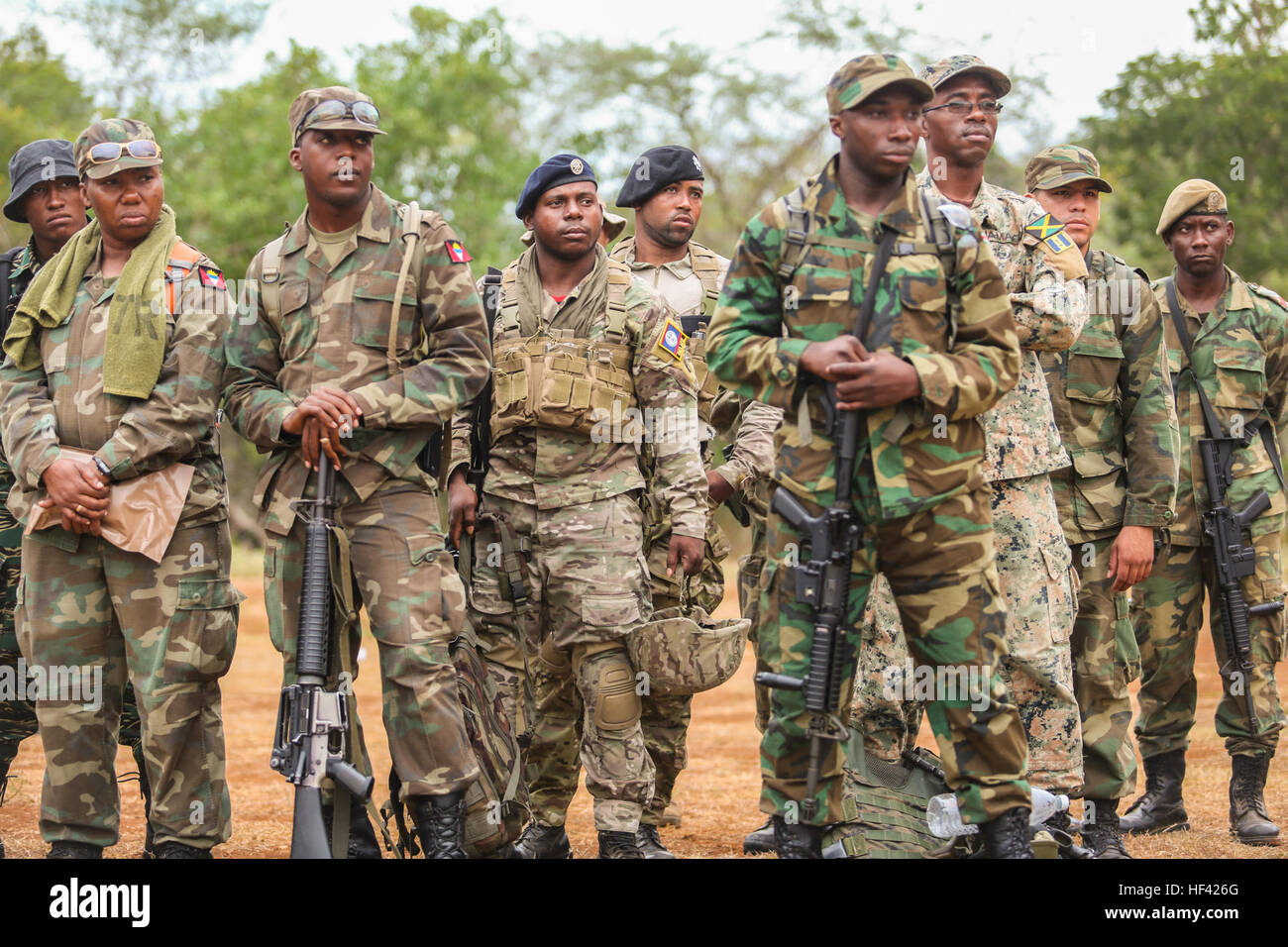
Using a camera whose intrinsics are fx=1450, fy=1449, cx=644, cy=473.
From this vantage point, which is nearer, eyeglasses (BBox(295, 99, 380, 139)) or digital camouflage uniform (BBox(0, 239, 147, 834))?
eyeglasses (BBox(295, 99, 380, 139))

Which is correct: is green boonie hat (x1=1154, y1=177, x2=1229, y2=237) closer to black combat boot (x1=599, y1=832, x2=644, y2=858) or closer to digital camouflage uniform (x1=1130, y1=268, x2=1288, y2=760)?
digital camouflage uniform (x1=1130, y1=268, x2=1288, y2=760)

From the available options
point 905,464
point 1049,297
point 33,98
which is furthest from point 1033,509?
point 33,98

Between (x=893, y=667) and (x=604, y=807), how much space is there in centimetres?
125

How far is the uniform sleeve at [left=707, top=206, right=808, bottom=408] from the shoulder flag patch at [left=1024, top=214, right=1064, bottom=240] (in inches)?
55.9

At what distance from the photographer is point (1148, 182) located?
56.5 ft

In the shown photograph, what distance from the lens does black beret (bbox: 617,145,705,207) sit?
22.9ft

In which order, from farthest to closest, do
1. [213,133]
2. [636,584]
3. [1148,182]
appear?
[213,133], [1148,182], [636,584]

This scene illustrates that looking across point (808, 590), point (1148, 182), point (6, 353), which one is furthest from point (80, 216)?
point (1148, 182)

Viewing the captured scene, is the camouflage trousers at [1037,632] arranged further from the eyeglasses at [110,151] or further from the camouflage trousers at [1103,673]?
the eyeglasses at [110,151]

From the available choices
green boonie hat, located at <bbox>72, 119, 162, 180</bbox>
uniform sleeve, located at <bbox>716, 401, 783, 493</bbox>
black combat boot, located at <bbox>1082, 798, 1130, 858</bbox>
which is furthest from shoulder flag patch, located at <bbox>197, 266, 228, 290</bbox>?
black combat boot, located at <bbox>1082, 798, 1130, 858</bbox>

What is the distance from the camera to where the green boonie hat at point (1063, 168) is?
6.52 m

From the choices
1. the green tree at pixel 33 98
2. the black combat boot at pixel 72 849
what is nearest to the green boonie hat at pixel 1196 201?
the black combat boot at pixel 72 849

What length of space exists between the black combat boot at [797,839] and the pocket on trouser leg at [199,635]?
2131 millimetres

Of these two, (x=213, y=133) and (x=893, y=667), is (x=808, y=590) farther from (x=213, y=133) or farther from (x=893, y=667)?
(x=213, y=133)
